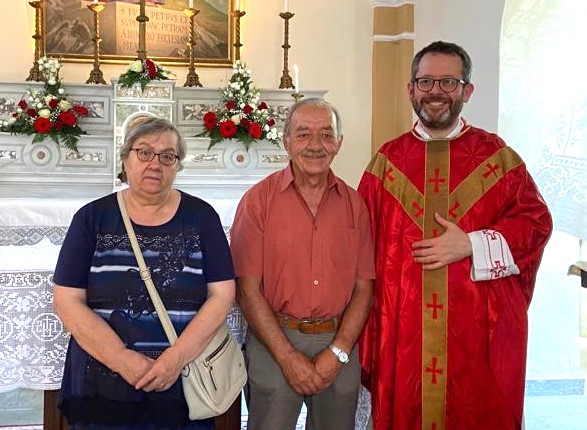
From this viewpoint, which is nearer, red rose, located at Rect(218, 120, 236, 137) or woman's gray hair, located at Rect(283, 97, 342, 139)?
woman's gray hair, located at Rect(283, 97, 342, 139)

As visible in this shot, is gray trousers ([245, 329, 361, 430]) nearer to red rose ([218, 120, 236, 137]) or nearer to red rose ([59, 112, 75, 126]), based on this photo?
red rose ([218, 120, 236, 137])

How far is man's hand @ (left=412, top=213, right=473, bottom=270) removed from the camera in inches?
94.5

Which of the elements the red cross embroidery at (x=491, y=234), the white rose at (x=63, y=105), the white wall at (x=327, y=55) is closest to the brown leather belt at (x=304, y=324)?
the red cross embroidery at (x=491, y=234)

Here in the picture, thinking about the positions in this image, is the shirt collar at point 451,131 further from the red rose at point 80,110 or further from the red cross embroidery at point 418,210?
the red rose at point 80,110

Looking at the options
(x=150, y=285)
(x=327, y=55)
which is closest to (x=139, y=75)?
(x=327, y=55)

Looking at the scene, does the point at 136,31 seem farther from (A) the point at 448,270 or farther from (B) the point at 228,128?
(A) the point at 448,270

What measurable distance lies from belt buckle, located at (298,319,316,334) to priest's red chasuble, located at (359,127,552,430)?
28 cm

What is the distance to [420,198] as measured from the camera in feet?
8.35

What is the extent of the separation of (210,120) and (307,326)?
3086 mm

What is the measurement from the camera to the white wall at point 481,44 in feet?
15.8

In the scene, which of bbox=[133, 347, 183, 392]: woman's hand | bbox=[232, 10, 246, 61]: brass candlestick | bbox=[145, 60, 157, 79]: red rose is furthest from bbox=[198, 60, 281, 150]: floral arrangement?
bbox=[133, 347, 183, 392]: woman's hand

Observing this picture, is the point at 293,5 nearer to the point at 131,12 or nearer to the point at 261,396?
the point at 131,12

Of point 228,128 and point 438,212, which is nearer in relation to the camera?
point 438,212

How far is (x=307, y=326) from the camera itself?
7.77 feet
